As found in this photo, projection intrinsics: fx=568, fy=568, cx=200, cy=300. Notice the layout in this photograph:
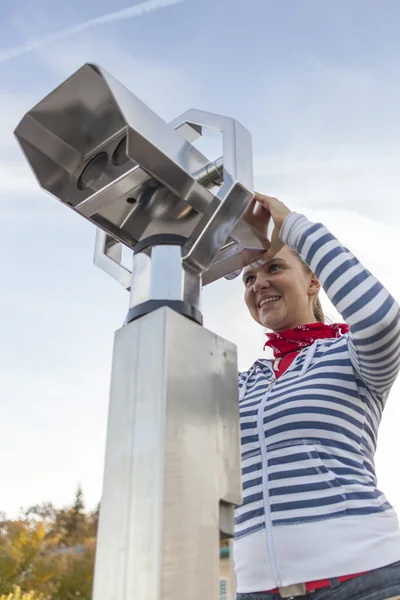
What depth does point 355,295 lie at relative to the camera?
50.9 inches

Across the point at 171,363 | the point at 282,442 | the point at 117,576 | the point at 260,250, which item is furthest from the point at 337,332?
the point at 117,576

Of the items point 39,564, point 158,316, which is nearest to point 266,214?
point 158,316

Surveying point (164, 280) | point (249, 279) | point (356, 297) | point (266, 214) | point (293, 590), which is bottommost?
point (293, 590)

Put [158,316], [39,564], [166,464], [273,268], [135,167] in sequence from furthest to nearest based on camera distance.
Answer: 1. [39,564]
2. [273,268]
3. [135,167]
4. [158,316]
5. [166,464]

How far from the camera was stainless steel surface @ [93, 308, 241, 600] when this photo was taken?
71 centimetres

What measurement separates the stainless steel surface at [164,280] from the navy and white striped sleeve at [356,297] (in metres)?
0.45

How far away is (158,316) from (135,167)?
294 millimetres

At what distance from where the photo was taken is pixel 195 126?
3.95 feet

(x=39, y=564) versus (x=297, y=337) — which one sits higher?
(x=39, y=564)

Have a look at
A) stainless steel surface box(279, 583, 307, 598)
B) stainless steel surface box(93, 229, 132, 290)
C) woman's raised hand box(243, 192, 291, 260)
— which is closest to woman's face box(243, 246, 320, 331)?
woman's raised hand box(243, 192, 291, 260)

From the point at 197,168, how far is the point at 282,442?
756 millimetres

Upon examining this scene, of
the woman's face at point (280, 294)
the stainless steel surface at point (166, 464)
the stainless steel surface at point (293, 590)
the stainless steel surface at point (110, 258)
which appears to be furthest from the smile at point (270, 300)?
the stainless steel surface at point (166, 464)

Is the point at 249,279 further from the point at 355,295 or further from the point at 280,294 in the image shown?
the point at 355,295

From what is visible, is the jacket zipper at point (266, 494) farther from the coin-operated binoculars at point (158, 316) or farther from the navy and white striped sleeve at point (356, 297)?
the coin-operated binoculars at point (158, 316)
